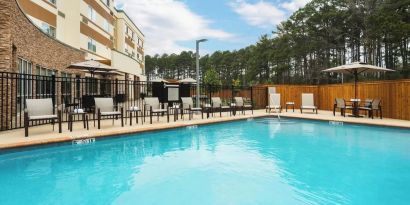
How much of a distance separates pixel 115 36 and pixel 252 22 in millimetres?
19179

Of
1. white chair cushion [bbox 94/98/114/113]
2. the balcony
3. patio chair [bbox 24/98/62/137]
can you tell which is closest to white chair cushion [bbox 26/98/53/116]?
patio chair [bbox 24/98/62/137]

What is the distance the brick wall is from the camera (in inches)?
307

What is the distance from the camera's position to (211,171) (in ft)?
16.7

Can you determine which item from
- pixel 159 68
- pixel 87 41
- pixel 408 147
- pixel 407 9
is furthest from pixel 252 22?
pixel 159 68

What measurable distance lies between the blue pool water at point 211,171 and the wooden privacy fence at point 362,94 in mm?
4070

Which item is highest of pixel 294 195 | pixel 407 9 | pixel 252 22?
pixel 252 22

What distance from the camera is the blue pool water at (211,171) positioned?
386cm

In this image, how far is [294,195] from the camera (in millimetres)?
3938

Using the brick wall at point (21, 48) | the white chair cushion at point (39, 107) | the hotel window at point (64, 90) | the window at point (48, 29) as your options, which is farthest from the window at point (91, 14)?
the white chair cushion at point (39, 107)

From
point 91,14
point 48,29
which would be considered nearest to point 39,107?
point 48,29

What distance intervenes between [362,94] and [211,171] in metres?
12.3

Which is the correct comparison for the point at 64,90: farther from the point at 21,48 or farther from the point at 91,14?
the point at 91,14

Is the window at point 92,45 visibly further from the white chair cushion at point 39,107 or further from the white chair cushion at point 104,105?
the white chair cushion at point 39,107

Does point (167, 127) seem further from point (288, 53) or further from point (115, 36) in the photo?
point (288, 53)
